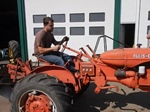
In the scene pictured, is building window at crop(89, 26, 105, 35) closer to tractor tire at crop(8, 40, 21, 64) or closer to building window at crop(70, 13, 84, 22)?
building window at crop(70, 13, 84, 22)

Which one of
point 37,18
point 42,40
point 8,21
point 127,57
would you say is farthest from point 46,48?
point 8,21

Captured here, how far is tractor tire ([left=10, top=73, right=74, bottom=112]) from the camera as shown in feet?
9.58

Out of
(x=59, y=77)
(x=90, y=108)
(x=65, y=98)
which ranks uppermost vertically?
(x=59, y=77)

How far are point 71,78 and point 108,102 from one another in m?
1.21

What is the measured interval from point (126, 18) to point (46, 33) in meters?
3.99

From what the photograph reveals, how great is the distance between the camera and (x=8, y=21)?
14.5 meters

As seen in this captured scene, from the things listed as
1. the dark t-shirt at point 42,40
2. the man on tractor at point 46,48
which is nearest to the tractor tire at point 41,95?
the man on tractor at point 46,48

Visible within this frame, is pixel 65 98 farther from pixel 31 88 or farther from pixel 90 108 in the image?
pixel 90 108

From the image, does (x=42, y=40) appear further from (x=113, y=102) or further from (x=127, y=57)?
(x=113, y=102)

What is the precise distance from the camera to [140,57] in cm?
298

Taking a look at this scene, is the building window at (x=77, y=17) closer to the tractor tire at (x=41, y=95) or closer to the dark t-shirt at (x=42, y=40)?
the dark t-shirt at (x=42, y=40)

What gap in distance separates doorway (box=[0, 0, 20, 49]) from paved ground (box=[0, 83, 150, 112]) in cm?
988

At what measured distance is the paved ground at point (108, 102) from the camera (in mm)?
3795

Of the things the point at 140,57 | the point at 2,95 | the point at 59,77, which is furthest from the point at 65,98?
the point at 2,95
